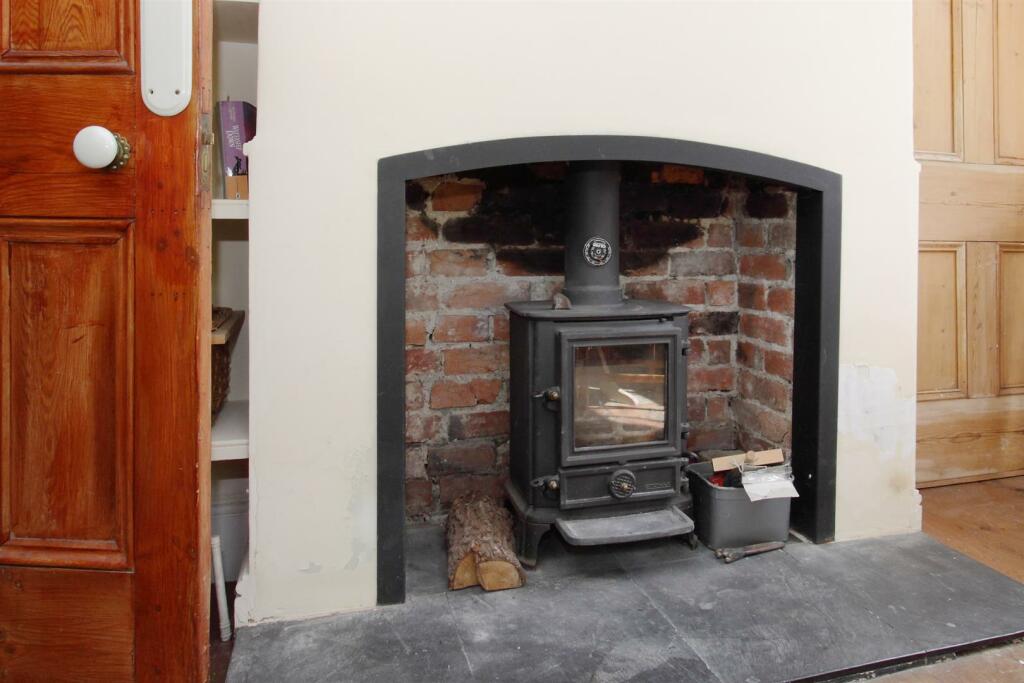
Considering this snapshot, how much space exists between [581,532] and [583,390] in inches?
14.2

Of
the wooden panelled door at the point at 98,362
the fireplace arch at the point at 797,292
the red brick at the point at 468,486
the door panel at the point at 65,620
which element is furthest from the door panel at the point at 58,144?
the red brick at the point at 468,486

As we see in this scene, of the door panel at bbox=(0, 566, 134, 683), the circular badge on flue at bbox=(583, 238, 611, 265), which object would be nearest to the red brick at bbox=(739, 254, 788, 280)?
the circular badge on flue at bbox=(583, 238, 611, 265)

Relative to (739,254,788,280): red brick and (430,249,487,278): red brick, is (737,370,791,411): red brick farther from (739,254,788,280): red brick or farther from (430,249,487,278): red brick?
(430,249,487,278): red brick

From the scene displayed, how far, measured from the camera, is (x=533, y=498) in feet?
6.50

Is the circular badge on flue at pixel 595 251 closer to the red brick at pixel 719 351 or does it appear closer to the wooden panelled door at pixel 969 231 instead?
→ the red brick at pixel 719 351

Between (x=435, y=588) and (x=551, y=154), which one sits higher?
(x=551, y=154)

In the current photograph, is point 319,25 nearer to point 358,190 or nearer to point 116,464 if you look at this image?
point 358,190

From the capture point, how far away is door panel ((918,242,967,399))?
260 centimetres

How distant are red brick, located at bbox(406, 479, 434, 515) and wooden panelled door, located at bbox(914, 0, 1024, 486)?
1700 mm

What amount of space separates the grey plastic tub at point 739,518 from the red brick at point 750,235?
787 mm

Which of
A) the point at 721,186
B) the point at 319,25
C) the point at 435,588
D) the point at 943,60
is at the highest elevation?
the point at 943,60

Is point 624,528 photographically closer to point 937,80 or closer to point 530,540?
point 530,540

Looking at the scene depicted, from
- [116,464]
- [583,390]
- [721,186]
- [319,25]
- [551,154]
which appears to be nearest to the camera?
[116,464]

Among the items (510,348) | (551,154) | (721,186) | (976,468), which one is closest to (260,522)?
(510,348)
